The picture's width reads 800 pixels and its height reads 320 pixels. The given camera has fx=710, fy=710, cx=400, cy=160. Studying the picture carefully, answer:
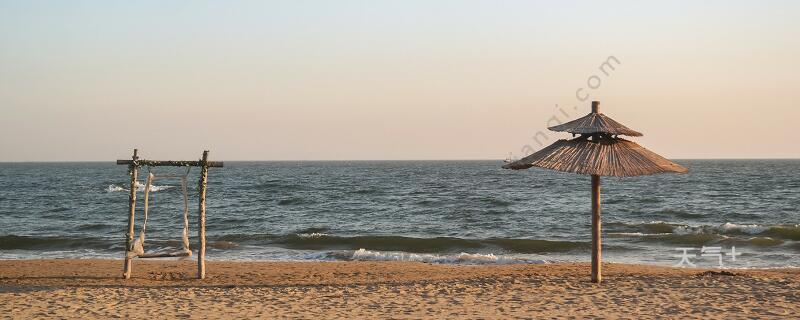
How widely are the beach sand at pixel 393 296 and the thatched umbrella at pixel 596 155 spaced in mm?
1560

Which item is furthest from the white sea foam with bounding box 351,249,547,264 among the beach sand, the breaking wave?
the breaking wave

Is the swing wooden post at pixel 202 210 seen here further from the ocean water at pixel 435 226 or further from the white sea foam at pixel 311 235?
the white sea foam at pixel 311 235

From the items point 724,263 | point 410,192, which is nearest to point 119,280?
point 724,263

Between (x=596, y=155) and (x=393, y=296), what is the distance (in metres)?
4.04

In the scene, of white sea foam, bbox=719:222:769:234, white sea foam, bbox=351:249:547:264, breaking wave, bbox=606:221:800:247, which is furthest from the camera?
white sea foam, bbox=719:222:769:234

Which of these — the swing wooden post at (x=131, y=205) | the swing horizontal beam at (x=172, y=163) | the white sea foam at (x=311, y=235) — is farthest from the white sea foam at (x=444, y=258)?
the swing horizontal beam at (x=172, y=163)

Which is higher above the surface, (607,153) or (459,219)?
(607,153)

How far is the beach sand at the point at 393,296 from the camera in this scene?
10031mm

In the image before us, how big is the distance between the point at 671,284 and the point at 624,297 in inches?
59.4

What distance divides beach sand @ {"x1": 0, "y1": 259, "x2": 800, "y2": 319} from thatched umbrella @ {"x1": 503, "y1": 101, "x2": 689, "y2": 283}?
1560mm

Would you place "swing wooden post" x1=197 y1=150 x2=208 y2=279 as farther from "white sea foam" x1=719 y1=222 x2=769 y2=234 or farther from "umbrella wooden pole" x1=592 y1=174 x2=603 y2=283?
"white sea foam" x1=719 y1=222 x2=769 y2=234

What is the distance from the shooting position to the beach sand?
32.9ft

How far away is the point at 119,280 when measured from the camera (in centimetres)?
1416

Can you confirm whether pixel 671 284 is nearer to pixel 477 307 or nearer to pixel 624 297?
pixel 624 297
